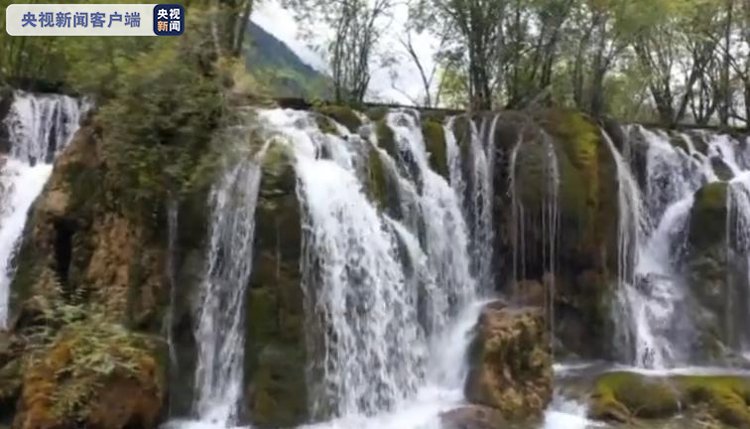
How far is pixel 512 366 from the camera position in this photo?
454 inches

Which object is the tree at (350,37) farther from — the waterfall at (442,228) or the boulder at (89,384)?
the boulder at (89,384)

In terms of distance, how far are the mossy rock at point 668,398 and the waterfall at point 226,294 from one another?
5.15m

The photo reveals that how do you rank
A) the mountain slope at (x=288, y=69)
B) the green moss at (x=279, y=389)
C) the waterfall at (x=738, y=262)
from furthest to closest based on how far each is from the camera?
the mountain slope at (x=288, y=69), the waterfall at (x=738, y=262), the green moss at (x=279, y=389)

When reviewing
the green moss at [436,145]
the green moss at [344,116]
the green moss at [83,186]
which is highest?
the green moss at [344,116]

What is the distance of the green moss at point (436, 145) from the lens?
14883 millimetres

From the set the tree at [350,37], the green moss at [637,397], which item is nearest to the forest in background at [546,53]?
the tree at [350,37]

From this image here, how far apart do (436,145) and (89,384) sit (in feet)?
26.4

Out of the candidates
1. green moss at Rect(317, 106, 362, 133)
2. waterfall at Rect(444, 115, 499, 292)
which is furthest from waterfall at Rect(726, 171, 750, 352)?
green moss at Rect(317, 106, 362, 133)

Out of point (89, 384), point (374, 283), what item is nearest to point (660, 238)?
point (374, 283)

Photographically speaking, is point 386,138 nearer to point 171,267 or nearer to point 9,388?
point 171,267

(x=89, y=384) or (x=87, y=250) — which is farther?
(x=87, y=250)

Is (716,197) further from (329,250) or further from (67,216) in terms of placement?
(67,216)

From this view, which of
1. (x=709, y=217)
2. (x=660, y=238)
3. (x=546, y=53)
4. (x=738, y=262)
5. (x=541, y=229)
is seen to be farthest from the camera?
(x=546, y=53)

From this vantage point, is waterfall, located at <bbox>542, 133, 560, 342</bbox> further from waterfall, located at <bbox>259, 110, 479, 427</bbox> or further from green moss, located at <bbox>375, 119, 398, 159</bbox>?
green moss, located at <bbox>375, 119, 398, 159</bbox>
